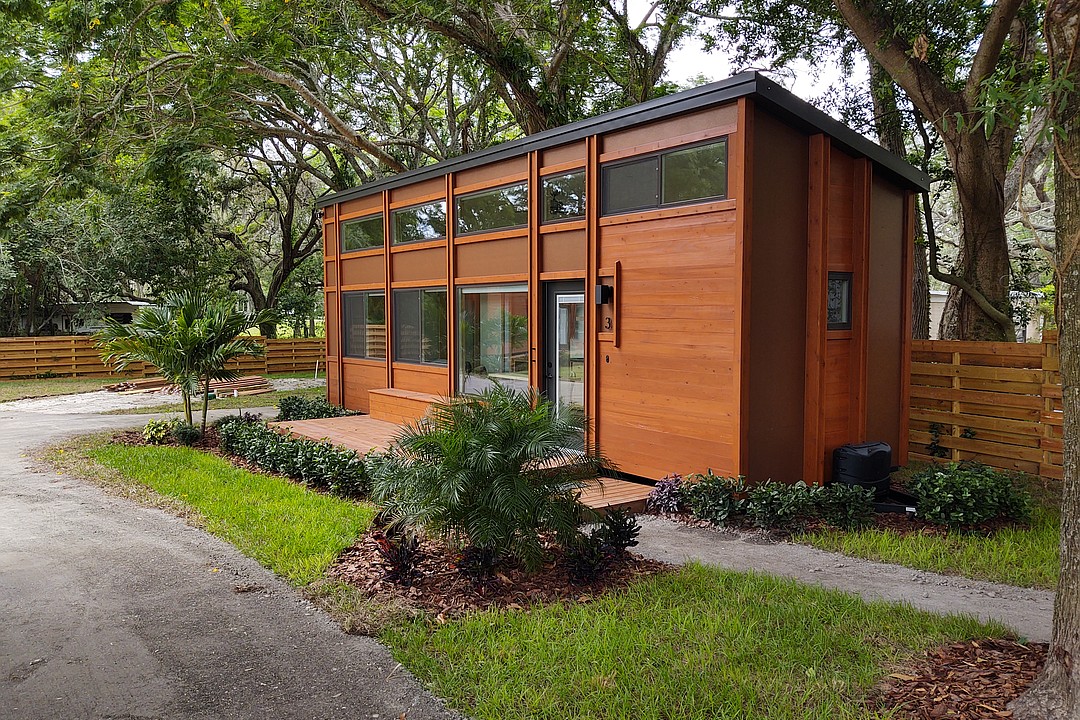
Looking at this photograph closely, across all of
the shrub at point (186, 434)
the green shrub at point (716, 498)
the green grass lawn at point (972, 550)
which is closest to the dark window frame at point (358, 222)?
the shrub at point (186, 434)

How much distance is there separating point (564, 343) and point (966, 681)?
6.08 meters

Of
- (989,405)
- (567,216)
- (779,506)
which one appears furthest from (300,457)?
(989,405)

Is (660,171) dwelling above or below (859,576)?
above

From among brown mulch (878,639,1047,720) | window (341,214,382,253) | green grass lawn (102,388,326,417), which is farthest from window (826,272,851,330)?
green grass lawn (102,388,326,417)

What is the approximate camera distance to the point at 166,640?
4.29 metres

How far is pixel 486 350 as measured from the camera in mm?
10398

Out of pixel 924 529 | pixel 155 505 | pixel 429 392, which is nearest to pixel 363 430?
pixel 429 392

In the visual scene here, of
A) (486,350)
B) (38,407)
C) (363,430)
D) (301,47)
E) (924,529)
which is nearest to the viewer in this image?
(924,529)

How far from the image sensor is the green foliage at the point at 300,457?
797cm

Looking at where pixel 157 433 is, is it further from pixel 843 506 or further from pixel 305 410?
pixel 843 506

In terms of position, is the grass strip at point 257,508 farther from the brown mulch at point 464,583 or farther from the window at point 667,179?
the window at point 667,179

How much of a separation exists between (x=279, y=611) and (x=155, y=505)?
371 centimetres

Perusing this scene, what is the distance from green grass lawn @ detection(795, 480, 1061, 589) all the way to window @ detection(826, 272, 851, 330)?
2444 millimetres

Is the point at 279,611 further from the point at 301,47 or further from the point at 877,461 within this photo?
the point at 301,47
